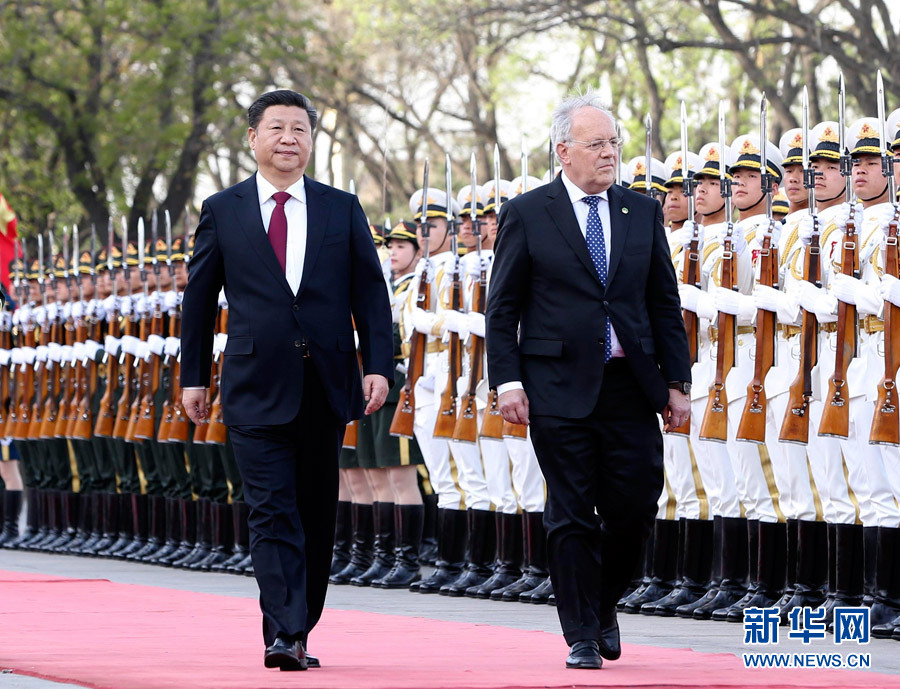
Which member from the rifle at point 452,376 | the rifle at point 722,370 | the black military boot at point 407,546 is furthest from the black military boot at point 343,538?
the rifle at point 722,370

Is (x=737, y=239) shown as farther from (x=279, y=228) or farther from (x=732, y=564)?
(x=279, y=228)

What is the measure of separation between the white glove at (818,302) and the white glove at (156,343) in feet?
21.2

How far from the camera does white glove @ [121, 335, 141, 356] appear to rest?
14.0 metres

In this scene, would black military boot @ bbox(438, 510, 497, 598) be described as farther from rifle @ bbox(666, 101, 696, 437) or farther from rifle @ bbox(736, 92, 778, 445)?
rifle @ bbox(736, 92, 778, 445)

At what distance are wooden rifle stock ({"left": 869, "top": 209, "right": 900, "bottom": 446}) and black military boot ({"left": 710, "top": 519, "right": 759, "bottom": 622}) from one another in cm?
110

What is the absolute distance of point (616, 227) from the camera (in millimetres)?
6441

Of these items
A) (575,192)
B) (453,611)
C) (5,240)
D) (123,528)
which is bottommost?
(123,528)

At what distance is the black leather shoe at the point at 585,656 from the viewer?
6.12 m

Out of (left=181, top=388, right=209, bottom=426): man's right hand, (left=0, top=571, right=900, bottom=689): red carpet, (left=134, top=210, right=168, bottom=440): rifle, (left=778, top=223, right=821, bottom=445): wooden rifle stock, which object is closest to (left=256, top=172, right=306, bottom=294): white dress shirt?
(left=181, top=388, right=209, bottom=426): man's right hand

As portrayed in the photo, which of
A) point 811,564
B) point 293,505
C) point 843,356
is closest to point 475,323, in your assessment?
point 811,564

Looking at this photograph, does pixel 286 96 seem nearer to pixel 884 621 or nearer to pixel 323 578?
pixel 323 578

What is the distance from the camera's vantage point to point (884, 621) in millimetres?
7895

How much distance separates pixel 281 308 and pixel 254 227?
0.30m

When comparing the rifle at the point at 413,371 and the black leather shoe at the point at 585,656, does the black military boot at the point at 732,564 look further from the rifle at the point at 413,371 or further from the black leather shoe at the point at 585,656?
the black leather shoe at the point at 585,656
